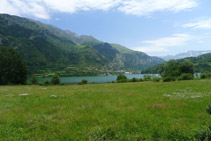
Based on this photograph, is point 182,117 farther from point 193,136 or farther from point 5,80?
point 5,80

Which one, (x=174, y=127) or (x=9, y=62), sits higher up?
(x=9, y=62)

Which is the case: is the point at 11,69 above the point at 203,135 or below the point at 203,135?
above

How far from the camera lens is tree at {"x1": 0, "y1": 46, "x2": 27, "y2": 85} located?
63150 mm

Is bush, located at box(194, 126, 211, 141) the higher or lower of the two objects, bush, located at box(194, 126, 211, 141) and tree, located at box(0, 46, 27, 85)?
the lower

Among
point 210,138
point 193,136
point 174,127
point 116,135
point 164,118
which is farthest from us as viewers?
point 164,118

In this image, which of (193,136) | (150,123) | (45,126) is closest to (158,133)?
(150,123)

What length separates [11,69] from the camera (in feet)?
215

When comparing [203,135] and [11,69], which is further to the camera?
[11,69]

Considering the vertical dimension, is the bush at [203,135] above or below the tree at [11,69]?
below

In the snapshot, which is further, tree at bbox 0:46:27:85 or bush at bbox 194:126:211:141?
tree at bbox 0:46:27:85

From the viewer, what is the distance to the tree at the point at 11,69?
63150 mm

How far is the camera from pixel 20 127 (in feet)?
25.6

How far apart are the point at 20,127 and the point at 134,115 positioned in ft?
26.0

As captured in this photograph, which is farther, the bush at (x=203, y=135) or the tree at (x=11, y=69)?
the tree at (x=11, y=69)
